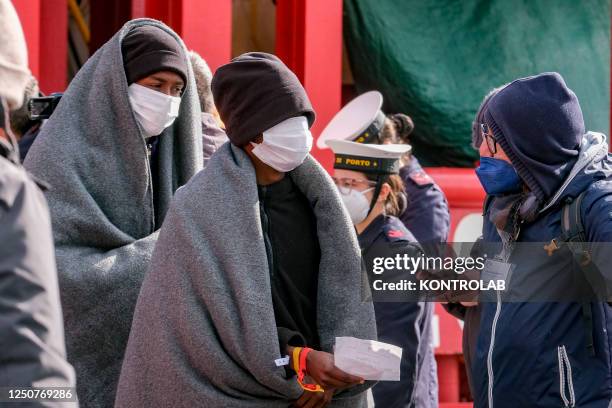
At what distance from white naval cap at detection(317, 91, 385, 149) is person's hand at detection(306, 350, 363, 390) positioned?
2.03m

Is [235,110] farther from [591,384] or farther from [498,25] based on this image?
[498,25]

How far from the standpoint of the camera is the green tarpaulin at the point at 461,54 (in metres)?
6.31

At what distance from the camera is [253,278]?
8.96 feet

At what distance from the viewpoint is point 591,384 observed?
2.90 meters

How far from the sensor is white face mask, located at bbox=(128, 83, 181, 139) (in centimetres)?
331

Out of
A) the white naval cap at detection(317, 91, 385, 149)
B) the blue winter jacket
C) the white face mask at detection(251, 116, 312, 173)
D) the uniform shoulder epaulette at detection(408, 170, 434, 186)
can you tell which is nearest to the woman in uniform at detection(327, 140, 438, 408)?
the white naval cap at detection(317, 91, 385, 149)

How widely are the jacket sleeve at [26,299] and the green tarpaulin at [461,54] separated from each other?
4718mm

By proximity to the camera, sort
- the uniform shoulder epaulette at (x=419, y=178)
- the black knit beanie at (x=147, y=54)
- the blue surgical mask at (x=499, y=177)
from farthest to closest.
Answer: the uniform shoulder epaulette at (x=419, y=178) → the black knit beanie at (x=147, y=54) → the blue surgical mask at (x=499, y=177)

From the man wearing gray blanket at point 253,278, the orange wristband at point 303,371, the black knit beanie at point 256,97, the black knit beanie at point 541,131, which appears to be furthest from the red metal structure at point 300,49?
the orange wristband at point 303,371

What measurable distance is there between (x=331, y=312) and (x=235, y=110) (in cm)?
55

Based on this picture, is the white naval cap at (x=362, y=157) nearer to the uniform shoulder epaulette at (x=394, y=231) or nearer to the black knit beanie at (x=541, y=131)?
the uniform shoulder epaulette at (x=394, y=231)

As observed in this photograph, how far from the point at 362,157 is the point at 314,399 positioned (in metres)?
1.73

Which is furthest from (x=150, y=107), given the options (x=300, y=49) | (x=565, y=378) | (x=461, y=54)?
(x=461, y=54)

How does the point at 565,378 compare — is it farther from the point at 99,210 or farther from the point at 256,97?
the point at 99,210
